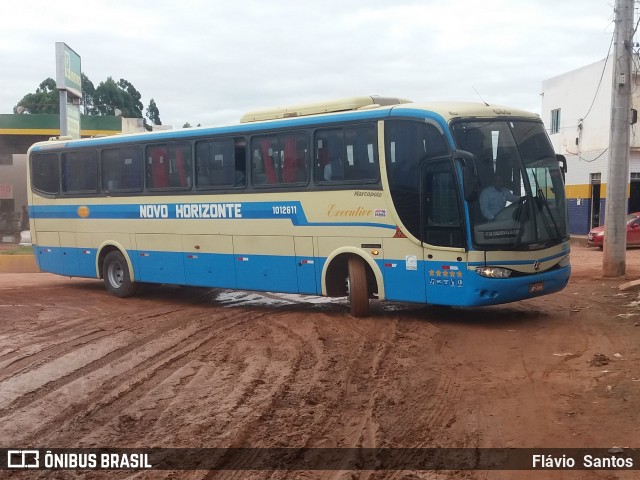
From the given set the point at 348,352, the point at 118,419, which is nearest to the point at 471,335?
the point at 348,352

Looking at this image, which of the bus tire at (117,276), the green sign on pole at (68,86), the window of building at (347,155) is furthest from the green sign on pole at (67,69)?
the window of building at (347,155)

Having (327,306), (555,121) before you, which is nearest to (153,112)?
(555,121)

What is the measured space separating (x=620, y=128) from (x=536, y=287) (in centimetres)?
724

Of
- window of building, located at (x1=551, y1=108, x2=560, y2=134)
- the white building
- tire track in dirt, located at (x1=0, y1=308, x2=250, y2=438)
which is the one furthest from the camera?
window of building, located at (x1=551, y1=108, x2=560, y2=134)

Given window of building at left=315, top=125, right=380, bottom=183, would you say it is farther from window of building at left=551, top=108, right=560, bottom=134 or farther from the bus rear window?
window of building at left=551, top=108, right=560, bottom=134

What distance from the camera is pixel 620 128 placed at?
16.3 meters

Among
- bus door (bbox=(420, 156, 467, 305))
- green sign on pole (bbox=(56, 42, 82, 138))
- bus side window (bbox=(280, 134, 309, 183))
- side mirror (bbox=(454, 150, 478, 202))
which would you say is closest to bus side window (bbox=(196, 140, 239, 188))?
bus side window (bbox=(280, 134, 309, 183))

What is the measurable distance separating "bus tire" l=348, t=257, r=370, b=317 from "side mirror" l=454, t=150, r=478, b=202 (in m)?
2.18

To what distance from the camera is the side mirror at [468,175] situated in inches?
403

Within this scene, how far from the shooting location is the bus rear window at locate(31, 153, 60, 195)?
54.7ft

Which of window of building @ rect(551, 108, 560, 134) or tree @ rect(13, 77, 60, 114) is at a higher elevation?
tree @ rect(13, 77, 60, 114)

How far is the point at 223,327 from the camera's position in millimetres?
11297

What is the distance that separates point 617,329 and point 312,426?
5.76 metres

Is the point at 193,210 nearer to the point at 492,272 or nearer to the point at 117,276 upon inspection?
the point at 117,276
